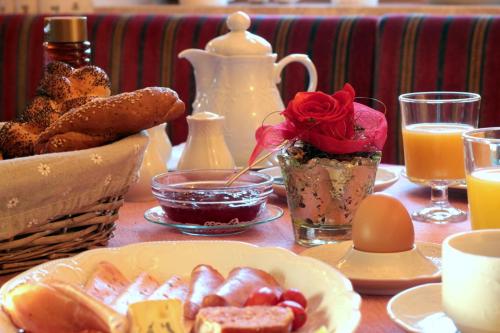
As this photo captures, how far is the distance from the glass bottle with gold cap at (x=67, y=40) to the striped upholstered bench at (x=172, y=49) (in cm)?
130

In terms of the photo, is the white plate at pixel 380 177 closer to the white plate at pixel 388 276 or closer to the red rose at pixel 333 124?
the red rose at pixel 333 124

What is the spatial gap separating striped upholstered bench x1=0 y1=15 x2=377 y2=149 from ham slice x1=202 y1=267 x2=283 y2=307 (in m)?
1.78

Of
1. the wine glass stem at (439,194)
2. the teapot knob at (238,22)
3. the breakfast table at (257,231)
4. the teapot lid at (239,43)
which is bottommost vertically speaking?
the breakfast table at (257,231)

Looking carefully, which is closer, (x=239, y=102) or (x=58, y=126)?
(x=58, y=126)

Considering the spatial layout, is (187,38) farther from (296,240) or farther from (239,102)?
(296,240)

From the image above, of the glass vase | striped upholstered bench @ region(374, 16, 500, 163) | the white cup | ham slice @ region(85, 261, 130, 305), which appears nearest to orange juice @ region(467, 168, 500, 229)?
the glass vase

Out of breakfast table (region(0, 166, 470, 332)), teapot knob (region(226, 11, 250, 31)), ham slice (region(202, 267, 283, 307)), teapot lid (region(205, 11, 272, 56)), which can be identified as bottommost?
breakfast table (region(0, 166, 470, 332))

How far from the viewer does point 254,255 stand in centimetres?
94

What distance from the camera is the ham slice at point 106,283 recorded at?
857 mm

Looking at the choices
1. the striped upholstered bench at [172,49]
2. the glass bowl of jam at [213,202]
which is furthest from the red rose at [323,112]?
the striped upholstered bench at [172,49]

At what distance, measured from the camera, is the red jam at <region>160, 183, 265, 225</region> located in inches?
48.1

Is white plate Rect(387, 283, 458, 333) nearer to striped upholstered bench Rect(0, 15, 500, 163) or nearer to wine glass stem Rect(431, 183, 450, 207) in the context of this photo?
wine glass stem Rect(431, 183, 450, 207)

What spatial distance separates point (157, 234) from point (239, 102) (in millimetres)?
461

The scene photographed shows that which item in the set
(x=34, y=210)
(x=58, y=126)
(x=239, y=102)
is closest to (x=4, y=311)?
(x=34, y=210)
